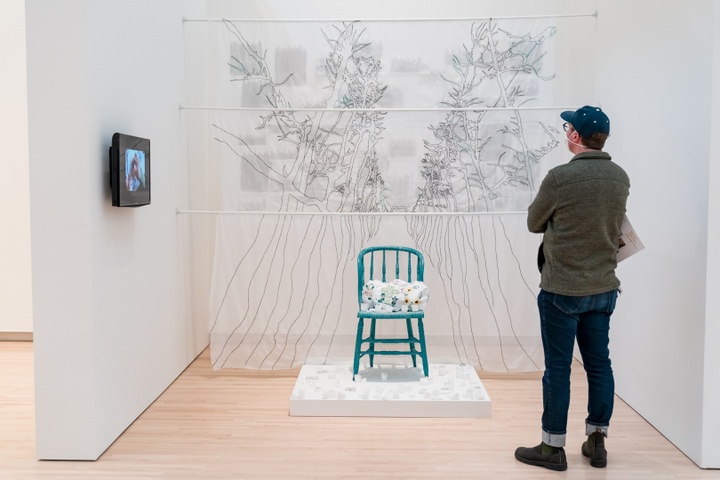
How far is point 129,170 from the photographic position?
3.06 m

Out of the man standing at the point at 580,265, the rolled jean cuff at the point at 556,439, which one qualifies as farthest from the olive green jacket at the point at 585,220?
the rolled jean cuff at the point at 556,439

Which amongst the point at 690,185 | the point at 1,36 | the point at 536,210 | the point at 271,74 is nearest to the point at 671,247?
→ the point at 690,185

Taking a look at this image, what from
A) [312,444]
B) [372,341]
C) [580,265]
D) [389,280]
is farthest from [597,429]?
[389,280]

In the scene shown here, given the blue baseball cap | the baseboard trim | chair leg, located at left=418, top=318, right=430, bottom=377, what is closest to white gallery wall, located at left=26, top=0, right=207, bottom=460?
chair leg, located at left=418, top=318, right=430, bottom=377

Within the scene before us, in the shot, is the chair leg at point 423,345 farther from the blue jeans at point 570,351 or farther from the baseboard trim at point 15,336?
the baseboard trim at point 15,336

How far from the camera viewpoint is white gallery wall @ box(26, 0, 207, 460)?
2.77 m

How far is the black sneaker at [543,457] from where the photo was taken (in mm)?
2805

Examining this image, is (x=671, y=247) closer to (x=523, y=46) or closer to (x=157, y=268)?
(x=523, y=46)

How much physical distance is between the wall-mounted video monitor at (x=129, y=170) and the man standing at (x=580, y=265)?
173 cm

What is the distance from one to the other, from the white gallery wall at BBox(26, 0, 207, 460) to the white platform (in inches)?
35.5

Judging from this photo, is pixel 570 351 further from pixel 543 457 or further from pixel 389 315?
pixel 389 315

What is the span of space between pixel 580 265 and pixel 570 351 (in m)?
0.35

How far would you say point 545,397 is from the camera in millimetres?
2803

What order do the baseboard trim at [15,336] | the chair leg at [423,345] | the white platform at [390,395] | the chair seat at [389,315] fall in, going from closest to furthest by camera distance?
the white platform at [390,395] → the chair seat at [389,315] → the chair leg at [423,345] → the baseboard trim at [15,336]
